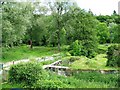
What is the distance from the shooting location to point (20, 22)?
15.7m

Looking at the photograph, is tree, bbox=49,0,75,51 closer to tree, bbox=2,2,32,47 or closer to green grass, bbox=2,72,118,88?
tree, bbox=2,2,32,47

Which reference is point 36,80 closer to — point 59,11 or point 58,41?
point 58,41

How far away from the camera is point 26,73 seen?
25.1ft

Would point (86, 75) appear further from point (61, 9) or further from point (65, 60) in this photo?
point (61, 9)

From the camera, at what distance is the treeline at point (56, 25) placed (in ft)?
51.6

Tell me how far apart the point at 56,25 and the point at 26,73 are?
14.8m

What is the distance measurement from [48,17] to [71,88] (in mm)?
16934

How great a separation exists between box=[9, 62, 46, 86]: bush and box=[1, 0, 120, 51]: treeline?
7.77m

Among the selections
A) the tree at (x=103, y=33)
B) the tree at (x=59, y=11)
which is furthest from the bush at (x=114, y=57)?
the tree at (x=103, y=33)

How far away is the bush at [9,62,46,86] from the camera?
7.57m

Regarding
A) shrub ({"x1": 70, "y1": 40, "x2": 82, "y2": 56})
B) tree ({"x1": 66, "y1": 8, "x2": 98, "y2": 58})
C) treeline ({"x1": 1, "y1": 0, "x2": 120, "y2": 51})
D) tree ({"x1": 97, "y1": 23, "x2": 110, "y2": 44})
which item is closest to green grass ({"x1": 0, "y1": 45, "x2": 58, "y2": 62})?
treeline ({"x1": 1, "y1": 0, "x2": 120, "y2": 51})

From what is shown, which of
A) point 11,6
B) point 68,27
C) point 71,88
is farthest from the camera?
point 68,27

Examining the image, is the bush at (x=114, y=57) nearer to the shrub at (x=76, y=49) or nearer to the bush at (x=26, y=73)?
the bush at (x=26, y=73)

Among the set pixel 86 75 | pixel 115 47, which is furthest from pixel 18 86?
pixel 115 47
